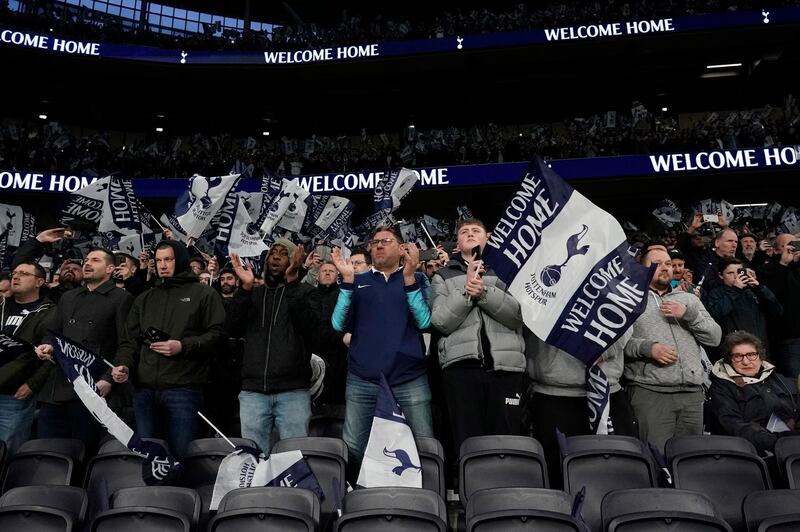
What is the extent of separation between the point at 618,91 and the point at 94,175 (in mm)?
13522

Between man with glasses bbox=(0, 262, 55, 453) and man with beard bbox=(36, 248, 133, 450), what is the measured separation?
106mm

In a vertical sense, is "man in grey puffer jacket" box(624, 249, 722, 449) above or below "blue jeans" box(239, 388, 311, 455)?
above

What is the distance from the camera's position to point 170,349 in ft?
11.8

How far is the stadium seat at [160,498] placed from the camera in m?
2.93

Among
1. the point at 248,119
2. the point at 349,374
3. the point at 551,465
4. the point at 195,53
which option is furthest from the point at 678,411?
the point at 248,119

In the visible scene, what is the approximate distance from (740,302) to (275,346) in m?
3.23

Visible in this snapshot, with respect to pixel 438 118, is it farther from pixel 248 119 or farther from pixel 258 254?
pixel 258 254

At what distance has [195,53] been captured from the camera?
54.0 ft

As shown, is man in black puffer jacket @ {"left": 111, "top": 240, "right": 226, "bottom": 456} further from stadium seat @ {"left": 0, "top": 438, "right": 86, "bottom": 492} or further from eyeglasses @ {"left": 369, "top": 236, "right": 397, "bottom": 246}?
eyeglasses @ {"left": 369, "top": 236, "right": 397, "bottom": 246}

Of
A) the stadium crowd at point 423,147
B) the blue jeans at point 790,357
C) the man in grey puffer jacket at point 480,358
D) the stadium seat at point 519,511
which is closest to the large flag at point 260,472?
the stadium seat at point 519,511

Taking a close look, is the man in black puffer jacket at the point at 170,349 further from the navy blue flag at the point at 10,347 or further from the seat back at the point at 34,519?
the seat back at the point at 34,519

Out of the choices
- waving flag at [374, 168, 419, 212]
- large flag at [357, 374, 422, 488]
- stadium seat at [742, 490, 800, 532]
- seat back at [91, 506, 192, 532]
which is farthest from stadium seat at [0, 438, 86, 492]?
waving flag at [374, 168, 419, 212]

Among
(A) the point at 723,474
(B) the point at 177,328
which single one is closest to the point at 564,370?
(A) the point at 723,474

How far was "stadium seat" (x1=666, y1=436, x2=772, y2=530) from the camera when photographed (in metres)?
3.07
